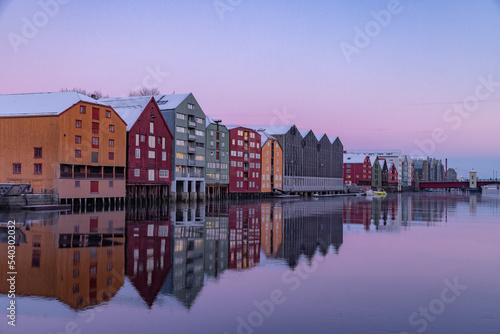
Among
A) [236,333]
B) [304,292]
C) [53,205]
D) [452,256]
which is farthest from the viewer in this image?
[53,205]

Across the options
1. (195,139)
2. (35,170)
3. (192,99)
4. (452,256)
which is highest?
(192,99)

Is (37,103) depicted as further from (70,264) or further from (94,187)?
(70,264)

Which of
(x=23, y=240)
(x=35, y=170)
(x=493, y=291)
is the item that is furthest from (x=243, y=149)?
(x=493, y=291)

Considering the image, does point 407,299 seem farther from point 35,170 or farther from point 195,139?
point 195,139

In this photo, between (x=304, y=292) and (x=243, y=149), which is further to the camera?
(x=243, y=149)

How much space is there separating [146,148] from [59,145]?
19.2m

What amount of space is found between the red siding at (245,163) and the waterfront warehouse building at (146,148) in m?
26.5

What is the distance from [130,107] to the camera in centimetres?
8575

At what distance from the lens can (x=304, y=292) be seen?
1744cm

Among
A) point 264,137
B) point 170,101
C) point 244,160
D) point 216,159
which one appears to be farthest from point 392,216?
point 264,137

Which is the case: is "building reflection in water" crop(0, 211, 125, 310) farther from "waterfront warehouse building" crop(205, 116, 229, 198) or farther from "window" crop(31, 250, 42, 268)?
"waterfront warehouse building" crop(205, 116, 229, 198)

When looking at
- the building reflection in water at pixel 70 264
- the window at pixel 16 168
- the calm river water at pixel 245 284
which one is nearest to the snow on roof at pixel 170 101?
the window at pixel 16 168

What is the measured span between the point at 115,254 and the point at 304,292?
10.7 m

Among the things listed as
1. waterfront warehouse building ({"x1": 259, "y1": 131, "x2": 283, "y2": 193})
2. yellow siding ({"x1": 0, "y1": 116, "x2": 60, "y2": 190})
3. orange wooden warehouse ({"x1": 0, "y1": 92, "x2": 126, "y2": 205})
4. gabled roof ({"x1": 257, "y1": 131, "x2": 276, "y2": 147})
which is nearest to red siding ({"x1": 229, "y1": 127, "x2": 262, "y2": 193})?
waterfront warehouse building ({"x1": 259, "y1": 131, "x2": 283, "y2": 193})
